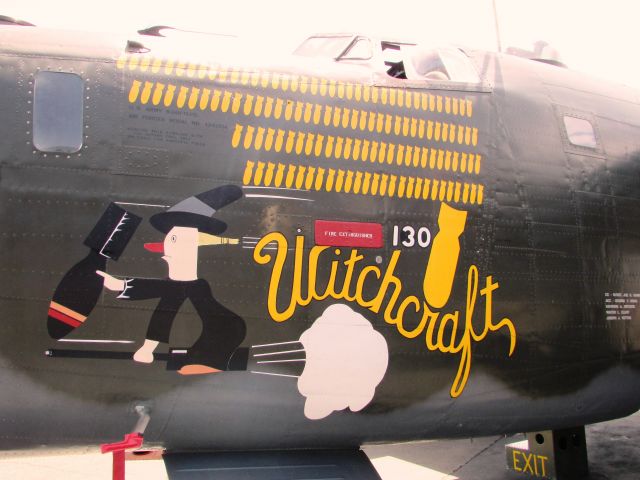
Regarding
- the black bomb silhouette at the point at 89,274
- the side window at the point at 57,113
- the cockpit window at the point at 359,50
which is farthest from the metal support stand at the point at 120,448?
the cockpit window at the point at 359,50

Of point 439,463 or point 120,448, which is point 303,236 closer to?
point 120,448

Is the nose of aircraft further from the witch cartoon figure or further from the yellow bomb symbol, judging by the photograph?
the yellow bomb symbol

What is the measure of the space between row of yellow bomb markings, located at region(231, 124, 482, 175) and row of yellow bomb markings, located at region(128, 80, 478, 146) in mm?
114

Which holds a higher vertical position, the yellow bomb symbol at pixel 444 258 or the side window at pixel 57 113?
the side window at pixel 57 113

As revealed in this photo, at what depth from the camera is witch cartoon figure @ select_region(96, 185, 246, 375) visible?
4434 millimetres

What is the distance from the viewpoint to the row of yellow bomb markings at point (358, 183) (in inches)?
188

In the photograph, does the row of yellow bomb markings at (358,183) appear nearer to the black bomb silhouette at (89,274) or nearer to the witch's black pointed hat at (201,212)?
the witch's black pointed hat at (201,212)

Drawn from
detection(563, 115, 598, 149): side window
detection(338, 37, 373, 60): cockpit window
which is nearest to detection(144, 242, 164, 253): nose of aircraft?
detection(338, 37, 373, 60): cockpit window

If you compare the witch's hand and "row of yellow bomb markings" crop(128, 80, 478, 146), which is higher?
"row of yellow bomb markings" crop(128, 80, 478, 146)

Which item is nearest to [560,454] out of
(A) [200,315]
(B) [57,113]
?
(A) [200,315]

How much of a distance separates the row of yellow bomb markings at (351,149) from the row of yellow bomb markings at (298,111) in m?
0.11

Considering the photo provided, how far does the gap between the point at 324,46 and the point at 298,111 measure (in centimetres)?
164

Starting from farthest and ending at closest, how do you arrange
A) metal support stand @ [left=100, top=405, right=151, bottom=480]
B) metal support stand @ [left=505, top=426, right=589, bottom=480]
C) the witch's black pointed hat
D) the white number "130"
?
metal support stand @ [left=505, top=426, right=589, bottom=480]
the white number "130"
the witch's black pointed hat
metal support stand @ [left=100, top=405, right=151, bottom=480]

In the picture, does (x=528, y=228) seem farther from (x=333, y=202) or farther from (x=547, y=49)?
(x=547, y=49)
